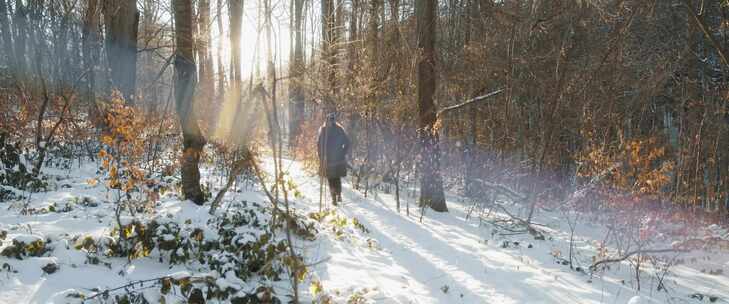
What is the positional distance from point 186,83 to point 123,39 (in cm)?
675

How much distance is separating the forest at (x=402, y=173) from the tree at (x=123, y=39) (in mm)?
64

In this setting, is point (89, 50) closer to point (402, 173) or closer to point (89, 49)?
point (89, 49)

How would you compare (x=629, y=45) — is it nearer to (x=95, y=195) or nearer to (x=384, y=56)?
(x=384, y=56)

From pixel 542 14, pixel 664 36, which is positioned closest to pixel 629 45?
pixel 664 36

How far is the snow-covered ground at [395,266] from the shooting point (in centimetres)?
360

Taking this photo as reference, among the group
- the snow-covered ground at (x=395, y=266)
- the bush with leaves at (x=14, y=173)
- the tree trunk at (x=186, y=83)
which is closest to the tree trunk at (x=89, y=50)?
the bush with leaves at (x=14, y=173)

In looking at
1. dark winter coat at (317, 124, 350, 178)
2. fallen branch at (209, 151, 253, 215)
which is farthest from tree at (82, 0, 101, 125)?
fallen branch at (209, 151, 253, 215)

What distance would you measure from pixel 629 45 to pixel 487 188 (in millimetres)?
4634

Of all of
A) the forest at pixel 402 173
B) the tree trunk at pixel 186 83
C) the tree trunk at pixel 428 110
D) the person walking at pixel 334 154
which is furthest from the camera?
the person walking at pixel 334 154

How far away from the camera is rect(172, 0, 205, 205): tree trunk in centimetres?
559

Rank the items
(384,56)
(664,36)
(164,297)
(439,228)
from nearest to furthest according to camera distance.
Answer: (164,297), (439,228), (664,36), (384,56)

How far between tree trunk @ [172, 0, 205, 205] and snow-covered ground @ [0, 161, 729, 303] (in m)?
0.68

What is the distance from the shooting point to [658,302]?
4.58m

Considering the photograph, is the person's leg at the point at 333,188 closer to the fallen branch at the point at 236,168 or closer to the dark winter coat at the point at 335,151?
the dark winter coat at the point at 335,151
